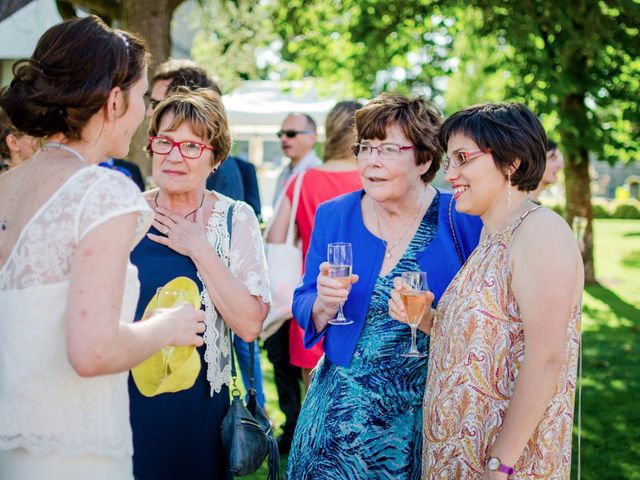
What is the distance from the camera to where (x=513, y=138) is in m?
2.78

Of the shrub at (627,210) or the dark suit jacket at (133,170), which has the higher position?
the shrub at (627,210)

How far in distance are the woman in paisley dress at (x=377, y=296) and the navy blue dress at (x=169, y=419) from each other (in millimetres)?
432

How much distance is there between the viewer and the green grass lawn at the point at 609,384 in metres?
5.84

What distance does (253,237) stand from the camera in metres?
3.27

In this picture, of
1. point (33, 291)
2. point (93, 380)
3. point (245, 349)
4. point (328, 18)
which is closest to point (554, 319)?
point (93, 380)

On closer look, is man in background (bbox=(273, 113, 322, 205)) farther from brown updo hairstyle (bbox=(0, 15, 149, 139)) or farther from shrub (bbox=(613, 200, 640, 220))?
shrub (bbox=(613, 200, 640, 220))

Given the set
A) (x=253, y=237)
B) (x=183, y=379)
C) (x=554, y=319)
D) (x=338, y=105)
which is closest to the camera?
(x=554, y=319)

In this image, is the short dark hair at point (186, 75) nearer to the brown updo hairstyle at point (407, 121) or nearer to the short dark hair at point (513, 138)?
the brown updo hairstyle at point (407, 121)

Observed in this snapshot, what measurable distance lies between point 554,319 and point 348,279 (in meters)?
0.87

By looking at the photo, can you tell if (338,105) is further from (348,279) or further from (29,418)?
(29,418)

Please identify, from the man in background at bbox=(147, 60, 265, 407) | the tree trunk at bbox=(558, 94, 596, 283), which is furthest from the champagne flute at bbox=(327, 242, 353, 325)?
the tree trunk at bbox=(558, 94, 596, 283)

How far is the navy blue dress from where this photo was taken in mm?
3018

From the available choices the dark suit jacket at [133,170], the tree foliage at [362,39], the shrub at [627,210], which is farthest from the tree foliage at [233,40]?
the shrub at [627,210]

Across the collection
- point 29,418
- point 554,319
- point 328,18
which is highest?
point 328,18
